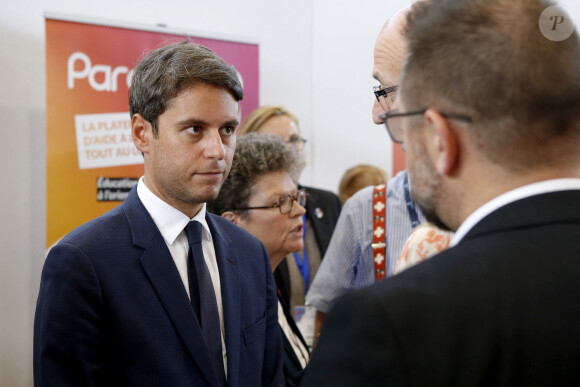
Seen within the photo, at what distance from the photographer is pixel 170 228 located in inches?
63.9

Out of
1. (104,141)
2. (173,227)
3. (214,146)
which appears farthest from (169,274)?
(104,141)

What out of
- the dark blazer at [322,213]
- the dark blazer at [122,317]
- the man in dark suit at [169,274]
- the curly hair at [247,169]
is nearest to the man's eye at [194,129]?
the man in dark suit at [169,274]

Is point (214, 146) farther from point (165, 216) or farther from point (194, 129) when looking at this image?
point (165, 216)

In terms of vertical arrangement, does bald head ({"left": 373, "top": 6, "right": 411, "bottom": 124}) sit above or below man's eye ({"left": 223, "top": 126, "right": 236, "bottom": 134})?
above

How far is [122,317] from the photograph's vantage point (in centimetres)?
143

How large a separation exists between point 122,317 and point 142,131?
562 millimetres

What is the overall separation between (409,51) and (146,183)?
1.00 metres

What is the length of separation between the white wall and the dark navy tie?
1.21 meters

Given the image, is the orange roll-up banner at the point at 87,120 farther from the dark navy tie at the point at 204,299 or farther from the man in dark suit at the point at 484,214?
the man in dark suit at the point at 484,214

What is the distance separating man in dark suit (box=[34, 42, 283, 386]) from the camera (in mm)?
1404

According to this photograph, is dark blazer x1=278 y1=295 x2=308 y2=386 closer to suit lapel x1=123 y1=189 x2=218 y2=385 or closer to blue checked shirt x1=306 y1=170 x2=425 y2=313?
blue checked shirt x1=306 y1=170 x2=425 y2=313

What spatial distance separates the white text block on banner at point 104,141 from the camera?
3398 millimetres

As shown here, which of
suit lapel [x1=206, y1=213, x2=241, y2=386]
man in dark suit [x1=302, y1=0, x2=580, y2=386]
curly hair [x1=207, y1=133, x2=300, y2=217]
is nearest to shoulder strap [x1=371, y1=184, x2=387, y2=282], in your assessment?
curly hair [x1=207, y1=133, x2=300, y2=217]

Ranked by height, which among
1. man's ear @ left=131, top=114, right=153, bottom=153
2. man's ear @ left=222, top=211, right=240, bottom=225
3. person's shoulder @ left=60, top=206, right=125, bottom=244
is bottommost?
man's ear @ left=222, top=211, right=240, bottom=225
